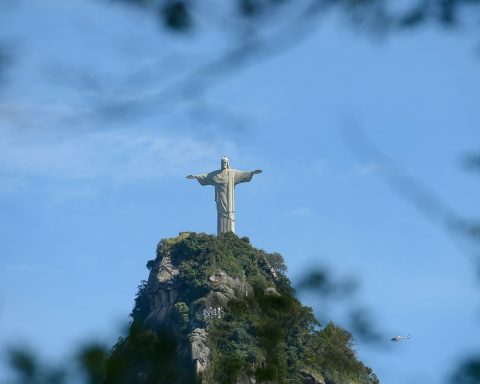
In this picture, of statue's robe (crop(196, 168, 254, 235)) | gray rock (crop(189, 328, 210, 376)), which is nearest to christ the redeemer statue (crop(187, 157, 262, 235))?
statue's robe (crop(196, 168, 254, 235))

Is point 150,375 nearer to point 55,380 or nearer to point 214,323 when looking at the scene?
point 55,380

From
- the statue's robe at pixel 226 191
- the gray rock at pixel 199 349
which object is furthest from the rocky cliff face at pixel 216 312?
the statue's robe at pixel 226 191

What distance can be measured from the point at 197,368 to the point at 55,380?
2432 cm

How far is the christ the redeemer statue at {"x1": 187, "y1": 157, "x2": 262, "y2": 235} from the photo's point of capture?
50.4 m

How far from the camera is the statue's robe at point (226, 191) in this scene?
50375mm

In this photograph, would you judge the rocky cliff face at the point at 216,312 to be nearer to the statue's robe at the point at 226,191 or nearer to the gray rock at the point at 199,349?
the gray rock at the point at 199,349

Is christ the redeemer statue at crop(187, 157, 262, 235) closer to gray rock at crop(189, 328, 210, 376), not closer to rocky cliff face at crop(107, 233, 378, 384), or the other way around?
rocky cliff face at crop(107, 233, 378, 384)

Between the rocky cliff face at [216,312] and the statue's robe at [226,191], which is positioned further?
the statue's robe at [226,191]

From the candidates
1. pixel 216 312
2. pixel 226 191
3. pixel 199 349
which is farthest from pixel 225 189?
pixel 199 349

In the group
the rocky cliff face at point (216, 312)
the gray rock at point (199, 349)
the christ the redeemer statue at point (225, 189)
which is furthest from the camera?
the christ the redeemer statue at point (225, 189)

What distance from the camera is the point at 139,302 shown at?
161 feet

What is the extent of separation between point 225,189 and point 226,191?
0.24ft

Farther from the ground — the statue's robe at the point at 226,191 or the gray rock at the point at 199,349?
the statue's robe at the point at 226,191

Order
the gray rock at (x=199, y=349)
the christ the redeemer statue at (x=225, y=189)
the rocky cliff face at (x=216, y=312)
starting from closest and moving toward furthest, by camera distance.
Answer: the rocky cliff face at (x=216, y=312), the gray rock at (x=199, y=349), the christ the redeemer statue at (x=225, y=189)
